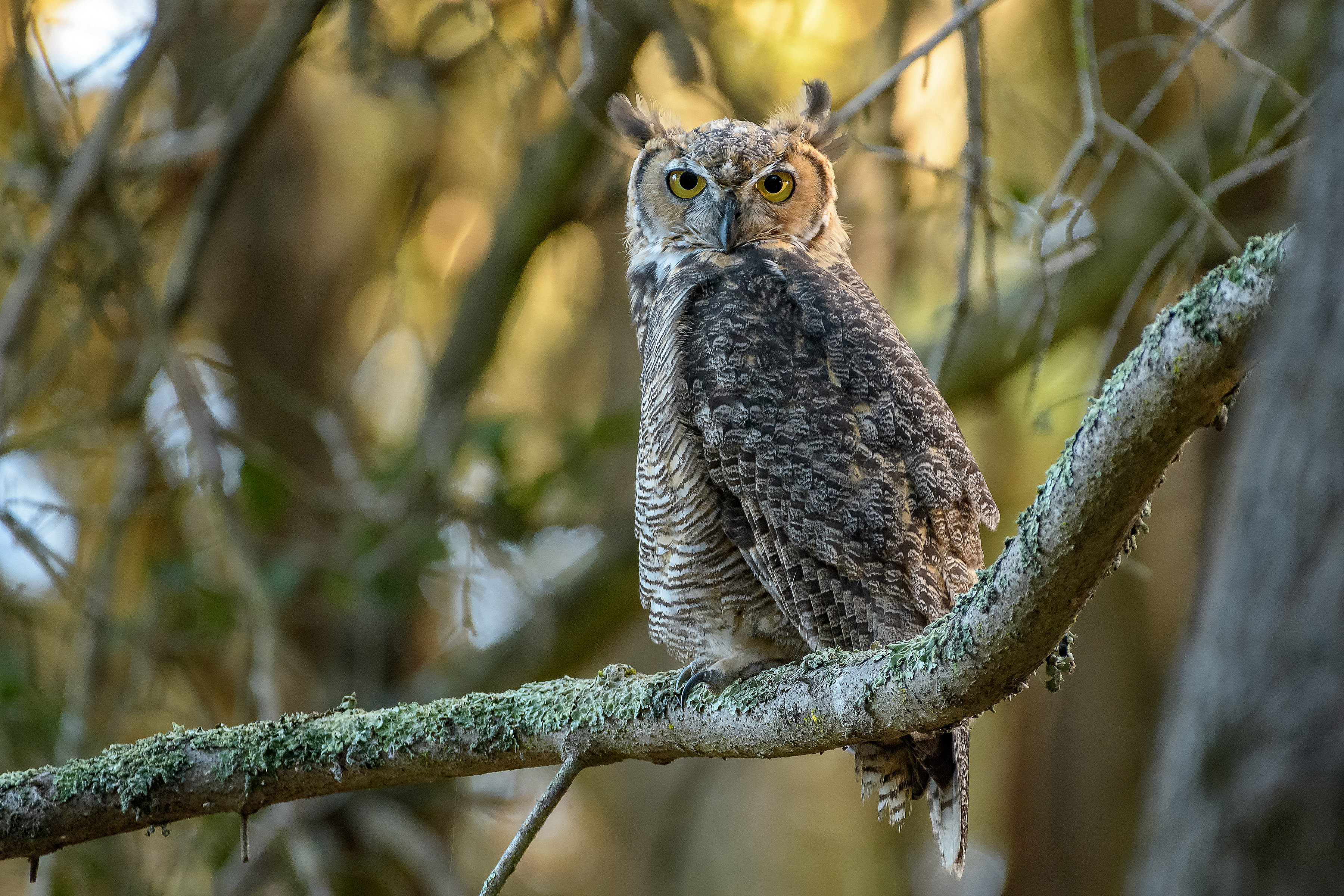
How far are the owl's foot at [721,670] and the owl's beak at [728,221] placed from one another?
1.18 m

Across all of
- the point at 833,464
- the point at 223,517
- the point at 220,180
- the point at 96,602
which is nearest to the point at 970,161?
the point at 833,464

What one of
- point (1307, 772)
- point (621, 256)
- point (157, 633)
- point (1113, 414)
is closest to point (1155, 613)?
point (621, 256)

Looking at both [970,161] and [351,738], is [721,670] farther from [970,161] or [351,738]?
[970,161]

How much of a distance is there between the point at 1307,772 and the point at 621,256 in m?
7.33

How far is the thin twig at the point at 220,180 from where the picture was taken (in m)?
4.55

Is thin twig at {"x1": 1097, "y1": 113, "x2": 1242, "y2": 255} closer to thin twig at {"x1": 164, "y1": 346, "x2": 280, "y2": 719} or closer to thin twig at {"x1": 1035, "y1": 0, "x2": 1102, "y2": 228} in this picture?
thin twig at {"x1": 1035, "y1": 0, "x2": 1102, "y2": 228}

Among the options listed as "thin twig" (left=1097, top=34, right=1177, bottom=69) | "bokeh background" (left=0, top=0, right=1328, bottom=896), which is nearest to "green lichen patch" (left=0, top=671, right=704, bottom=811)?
"bokeh background" (left=0, top=0, right=1328, bottom=896)

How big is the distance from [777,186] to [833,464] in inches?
42.1

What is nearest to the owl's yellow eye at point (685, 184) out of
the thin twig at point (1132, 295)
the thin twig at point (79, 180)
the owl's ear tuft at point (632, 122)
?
the owl's ear tuft at point (632, 122)

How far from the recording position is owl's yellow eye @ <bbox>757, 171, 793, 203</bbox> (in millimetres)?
3471

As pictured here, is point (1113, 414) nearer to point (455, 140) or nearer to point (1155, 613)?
point (1155, 613)

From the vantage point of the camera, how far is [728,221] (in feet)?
11.1

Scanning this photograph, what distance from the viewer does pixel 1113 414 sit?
5.06ft

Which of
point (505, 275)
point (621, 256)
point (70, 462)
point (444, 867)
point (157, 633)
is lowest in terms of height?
point (444, 867)
